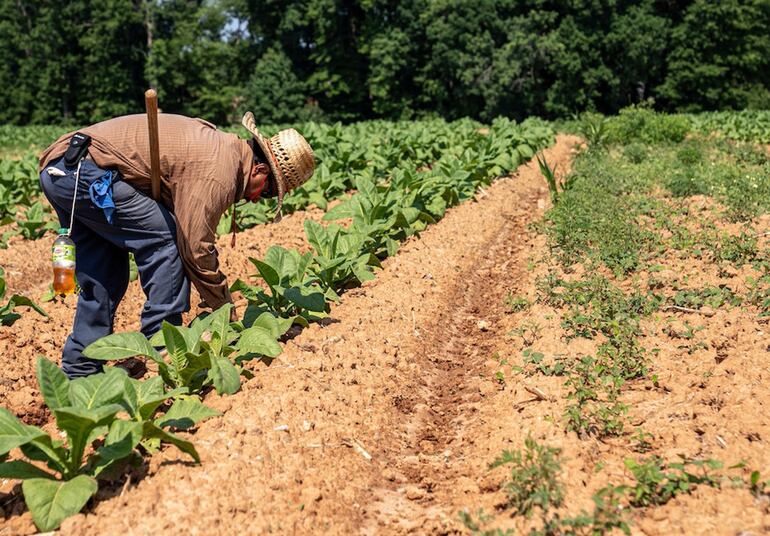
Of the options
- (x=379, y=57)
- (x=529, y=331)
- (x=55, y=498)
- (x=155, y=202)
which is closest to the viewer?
(x=55, y=498)

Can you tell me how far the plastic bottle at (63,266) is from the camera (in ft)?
12.1

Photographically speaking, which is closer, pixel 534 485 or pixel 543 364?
pixel 534 485

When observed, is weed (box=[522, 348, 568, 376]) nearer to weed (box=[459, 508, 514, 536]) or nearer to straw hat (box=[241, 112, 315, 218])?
weed (box=[459, 508, 514, 536])

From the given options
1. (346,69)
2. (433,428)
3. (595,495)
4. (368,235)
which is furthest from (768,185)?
(346,69)

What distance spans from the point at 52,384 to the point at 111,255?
138 centimetres

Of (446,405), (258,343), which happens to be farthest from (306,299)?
(446,405)

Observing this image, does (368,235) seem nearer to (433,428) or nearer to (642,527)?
(433,428)

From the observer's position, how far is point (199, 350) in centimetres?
381

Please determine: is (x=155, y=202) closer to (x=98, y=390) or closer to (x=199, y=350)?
(x=199, y=350)

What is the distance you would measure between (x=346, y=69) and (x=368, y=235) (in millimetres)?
38024

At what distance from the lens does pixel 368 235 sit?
6.30m

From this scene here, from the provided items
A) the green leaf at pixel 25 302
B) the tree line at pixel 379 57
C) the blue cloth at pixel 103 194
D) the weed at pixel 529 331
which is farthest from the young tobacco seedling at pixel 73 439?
the tree line at pixel 379 57

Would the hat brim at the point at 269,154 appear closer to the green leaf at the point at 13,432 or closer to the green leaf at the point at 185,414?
the green leaf at the point at 185,414

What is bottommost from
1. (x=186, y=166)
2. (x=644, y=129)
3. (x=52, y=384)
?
(x=644, y=129)
